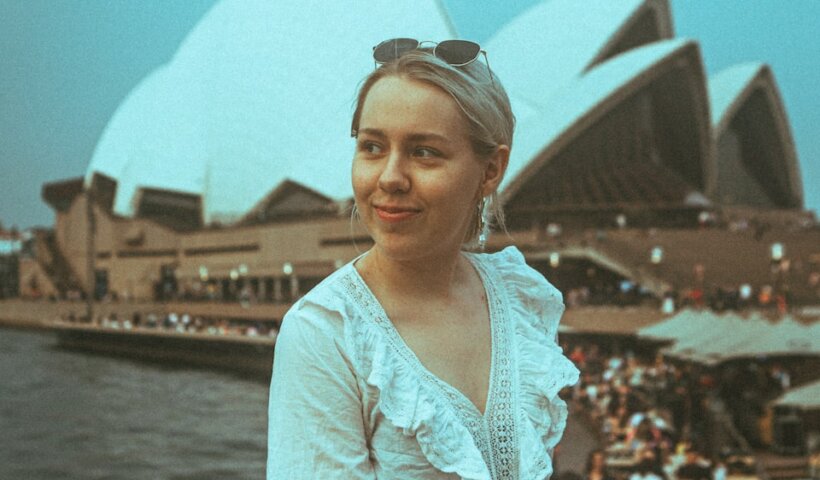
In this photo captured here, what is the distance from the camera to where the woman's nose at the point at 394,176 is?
851mm

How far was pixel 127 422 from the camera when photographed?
11.3 metres

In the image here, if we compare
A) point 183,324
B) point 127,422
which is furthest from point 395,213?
point 183,324

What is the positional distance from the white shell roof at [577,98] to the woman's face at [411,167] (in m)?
18.6

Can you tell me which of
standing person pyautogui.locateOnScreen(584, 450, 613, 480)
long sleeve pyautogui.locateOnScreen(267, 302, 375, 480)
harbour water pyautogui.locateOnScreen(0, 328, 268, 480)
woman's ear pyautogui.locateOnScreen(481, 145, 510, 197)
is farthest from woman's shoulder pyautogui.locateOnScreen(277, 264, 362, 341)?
harbour water pyautogui.locateOnScreen(0, 328, 268, 480)

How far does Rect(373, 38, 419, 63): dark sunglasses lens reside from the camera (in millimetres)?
901

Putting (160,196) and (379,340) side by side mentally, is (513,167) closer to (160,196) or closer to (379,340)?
(160,196)

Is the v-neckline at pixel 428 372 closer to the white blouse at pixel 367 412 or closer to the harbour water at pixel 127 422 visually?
the white blouse at pixel 367 412

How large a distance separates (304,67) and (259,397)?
13.0 meters

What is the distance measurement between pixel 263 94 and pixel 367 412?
78.6ft

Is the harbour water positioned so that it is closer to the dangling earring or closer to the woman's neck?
the dangling earring

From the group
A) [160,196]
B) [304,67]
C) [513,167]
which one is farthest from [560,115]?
[160,196]

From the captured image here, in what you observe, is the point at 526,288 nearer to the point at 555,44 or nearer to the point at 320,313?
the point at 320,313

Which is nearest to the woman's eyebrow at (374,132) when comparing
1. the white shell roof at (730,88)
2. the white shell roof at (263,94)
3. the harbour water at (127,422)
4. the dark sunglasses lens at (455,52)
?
the dark sunglasses lens at (455,52)

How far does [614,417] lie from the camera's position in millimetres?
7859
